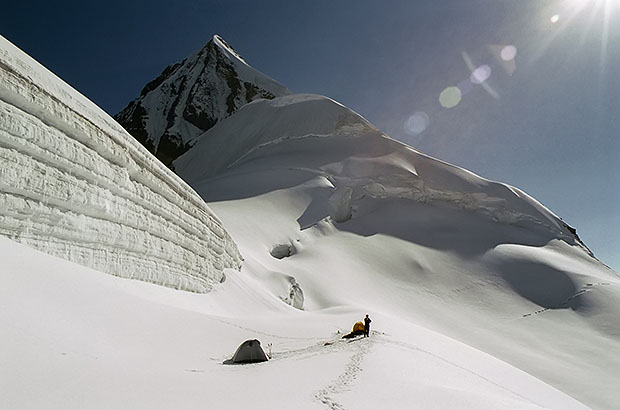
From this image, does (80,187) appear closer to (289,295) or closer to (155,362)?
(155,362)

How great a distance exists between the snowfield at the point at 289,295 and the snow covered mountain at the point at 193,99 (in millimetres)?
62279

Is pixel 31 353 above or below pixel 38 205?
below

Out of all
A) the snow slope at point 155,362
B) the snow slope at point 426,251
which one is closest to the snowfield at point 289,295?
the snow slope at point 155,362

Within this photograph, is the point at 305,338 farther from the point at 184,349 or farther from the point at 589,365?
the point at 589,365

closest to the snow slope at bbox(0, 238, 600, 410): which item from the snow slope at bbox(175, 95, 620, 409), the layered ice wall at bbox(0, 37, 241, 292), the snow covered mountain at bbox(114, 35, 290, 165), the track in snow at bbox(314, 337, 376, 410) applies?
the track in snow at bbox(314, 337, 376, 410)

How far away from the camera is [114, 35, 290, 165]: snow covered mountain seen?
3834 inches

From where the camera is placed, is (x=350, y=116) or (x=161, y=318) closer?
(x=161, y=318)

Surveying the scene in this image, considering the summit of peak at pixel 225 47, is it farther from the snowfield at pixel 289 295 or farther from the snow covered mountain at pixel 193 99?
the snowfield at pixel 289 295

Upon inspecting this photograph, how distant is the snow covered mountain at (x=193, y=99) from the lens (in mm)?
97375

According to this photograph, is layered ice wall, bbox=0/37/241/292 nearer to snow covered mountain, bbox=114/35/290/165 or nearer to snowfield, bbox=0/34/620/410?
snowfield, bbox=0/34/620/410

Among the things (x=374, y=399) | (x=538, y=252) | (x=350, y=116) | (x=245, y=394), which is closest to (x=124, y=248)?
(x=245, y=394)

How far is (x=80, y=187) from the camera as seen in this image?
8.13 metres

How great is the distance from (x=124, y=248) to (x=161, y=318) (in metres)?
2.83

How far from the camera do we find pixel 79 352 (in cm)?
423
